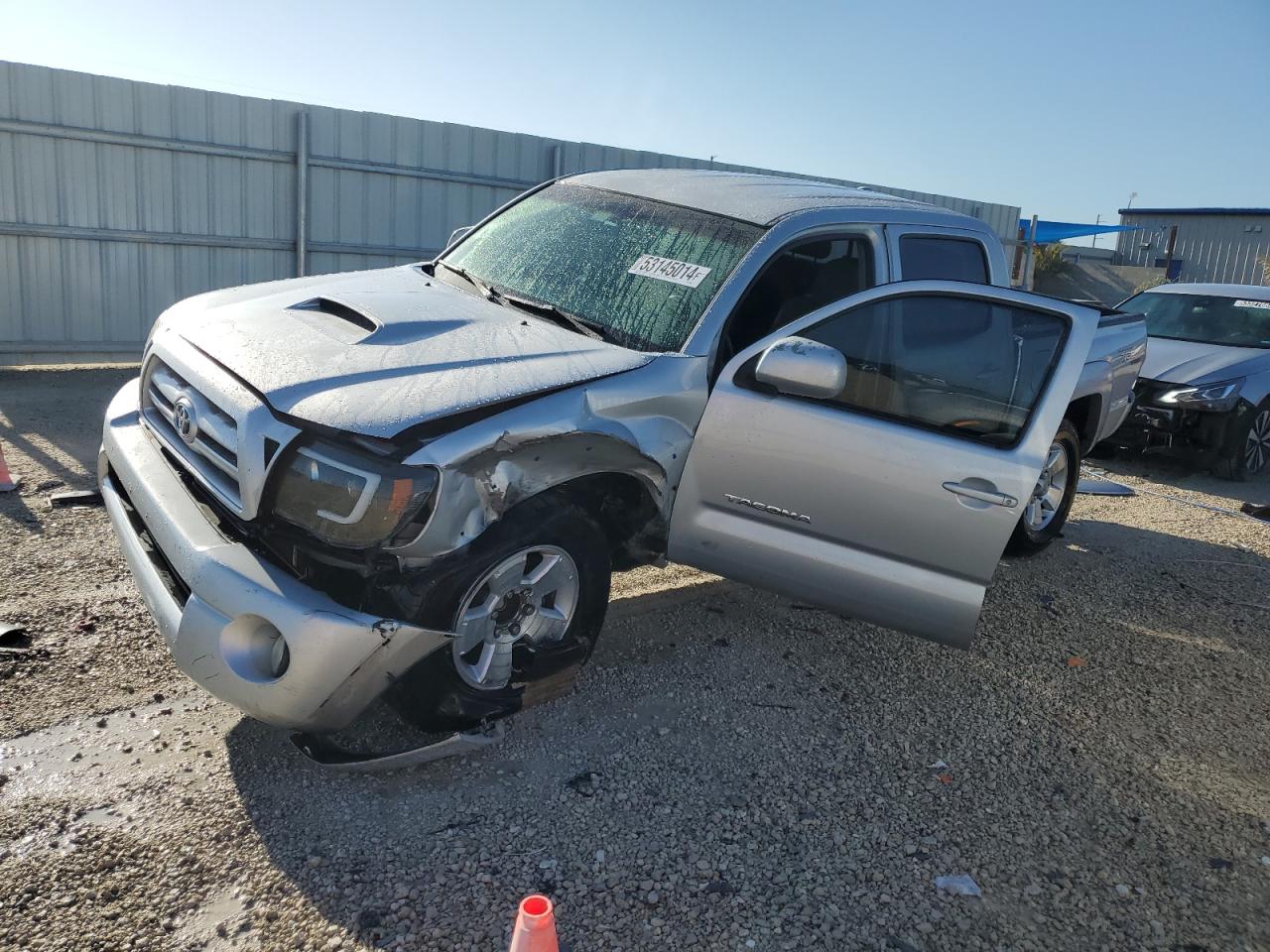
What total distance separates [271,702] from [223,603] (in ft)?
1.01

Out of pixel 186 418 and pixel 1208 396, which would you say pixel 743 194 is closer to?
pixel 186 418

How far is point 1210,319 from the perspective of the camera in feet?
31.9

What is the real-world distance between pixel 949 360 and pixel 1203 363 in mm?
6301

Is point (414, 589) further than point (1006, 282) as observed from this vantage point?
No

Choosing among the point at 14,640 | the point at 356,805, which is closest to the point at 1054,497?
the point at 356,805

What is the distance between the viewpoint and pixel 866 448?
367 centimetres

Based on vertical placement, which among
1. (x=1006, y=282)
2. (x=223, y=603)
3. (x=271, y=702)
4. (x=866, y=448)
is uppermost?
(x=1006, y=282)

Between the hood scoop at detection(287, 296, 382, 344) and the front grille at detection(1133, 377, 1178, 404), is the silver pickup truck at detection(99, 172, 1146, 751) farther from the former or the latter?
the front grille at detection(1133, 377, 1178, 404)

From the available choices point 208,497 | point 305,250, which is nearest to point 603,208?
point 208,497

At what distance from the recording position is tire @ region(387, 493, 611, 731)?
120 inches

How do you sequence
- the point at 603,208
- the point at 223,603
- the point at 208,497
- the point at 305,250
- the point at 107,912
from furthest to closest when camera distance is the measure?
the point at 305,250
the point at 603,208
the point at 208,497
the point at 223,603
the point at 107,912

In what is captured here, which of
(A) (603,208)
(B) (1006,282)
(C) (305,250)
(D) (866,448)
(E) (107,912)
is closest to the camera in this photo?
(E) (107,912)

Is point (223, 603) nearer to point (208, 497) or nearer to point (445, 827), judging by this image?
point (208, 497)

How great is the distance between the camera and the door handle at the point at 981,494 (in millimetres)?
3604
